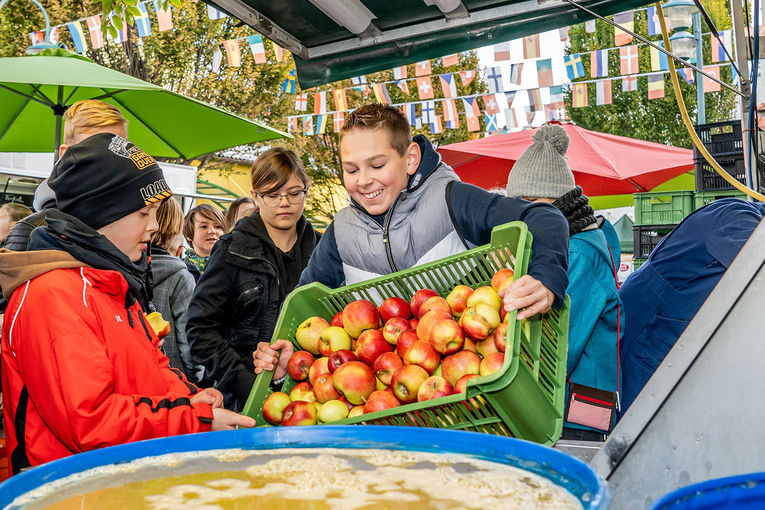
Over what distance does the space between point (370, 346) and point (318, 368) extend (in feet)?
0.66

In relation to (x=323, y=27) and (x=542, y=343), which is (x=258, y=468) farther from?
(x=323, y=27)

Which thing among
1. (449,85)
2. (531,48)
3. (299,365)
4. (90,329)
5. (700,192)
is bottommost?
(299,365)

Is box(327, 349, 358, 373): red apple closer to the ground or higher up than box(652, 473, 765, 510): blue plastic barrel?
closer to the ground

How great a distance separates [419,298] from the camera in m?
2.22

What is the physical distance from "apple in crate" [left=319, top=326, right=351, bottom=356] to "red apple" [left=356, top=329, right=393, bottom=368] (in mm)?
61

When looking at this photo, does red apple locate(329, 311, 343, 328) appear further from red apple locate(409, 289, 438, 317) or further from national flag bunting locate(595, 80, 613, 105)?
national flag bunting locate(595, 80, 613, 105)

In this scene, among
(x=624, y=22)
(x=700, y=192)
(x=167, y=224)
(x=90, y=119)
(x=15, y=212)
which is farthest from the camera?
(x=624, y=22)

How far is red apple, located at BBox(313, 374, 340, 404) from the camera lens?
216 centimetres

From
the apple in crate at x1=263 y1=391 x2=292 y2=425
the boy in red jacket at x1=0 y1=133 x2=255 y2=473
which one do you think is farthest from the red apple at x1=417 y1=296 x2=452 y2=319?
the boy in red jacket at x1=0 y1=133 x2=255 y2=473

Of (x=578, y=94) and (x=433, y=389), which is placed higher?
(x=578, y=94)

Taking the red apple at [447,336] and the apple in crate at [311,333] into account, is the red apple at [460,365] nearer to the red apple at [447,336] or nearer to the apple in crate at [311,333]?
the red apple at [447,336]

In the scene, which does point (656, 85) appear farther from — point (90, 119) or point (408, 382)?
point (408, 382)

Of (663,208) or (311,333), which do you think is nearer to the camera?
(311,333)

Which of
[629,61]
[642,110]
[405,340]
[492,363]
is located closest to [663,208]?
[629,61]
